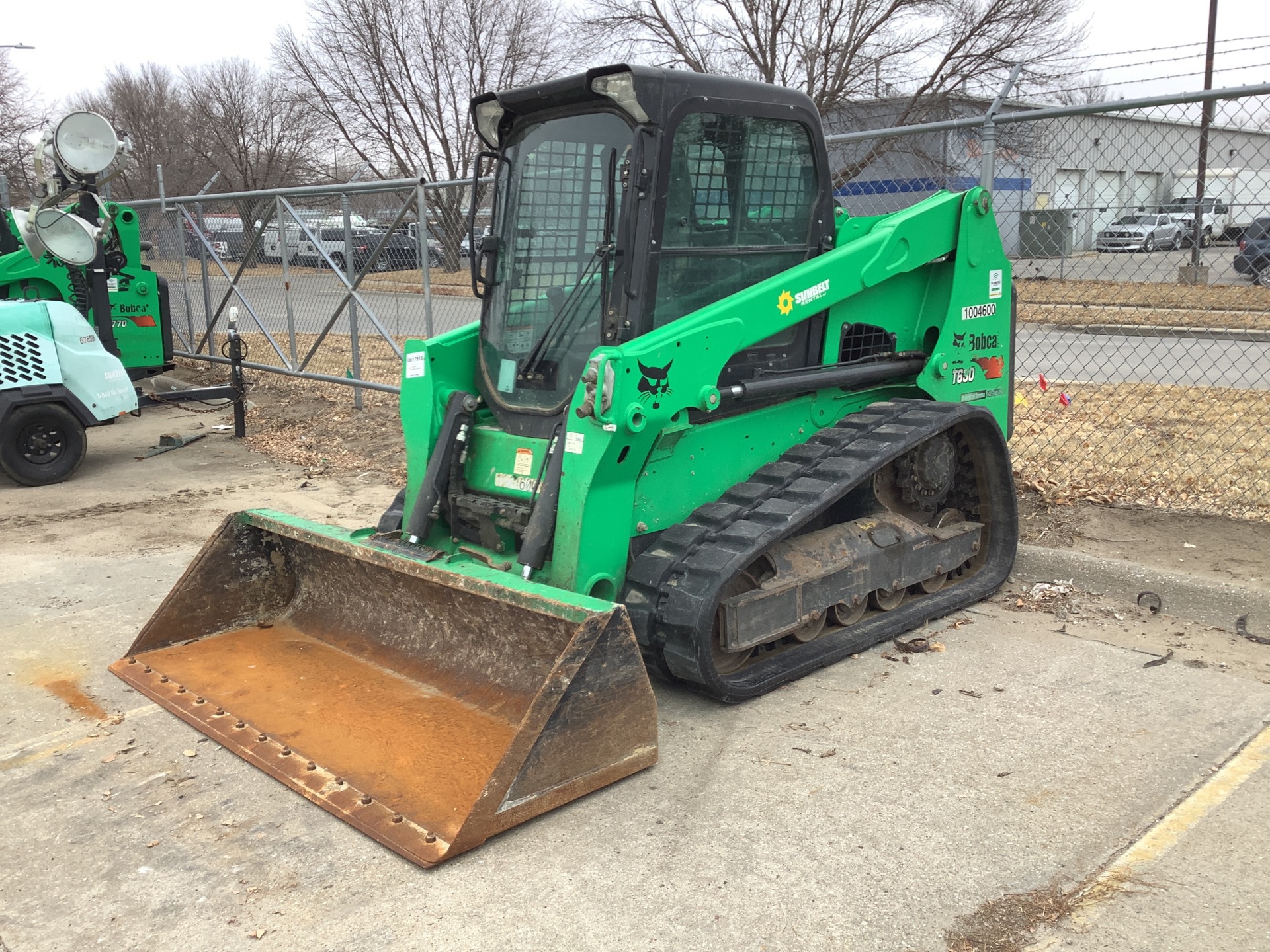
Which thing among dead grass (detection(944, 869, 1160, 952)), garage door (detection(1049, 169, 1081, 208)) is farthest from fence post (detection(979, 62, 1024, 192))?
dead grass (detection(944, 869, 1160, 952))

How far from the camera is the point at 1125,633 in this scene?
4879 millimetres

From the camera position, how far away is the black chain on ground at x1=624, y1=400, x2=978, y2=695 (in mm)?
3898

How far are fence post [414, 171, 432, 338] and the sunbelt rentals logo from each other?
15.4 feet

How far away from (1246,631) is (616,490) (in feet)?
10.0

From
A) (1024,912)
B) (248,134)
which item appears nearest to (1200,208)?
(1024,912)

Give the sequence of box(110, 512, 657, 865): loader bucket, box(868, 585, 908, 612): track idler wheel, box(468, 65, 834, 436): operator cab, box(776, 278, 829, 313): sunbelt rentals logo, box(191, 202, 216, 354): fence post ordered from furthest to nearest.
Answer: box(191, 202, 216, 354): fence post, box(868, 585, 908, 612): track idler wheel, box(776, 278, 829, 313): sunbelt rentals logo, box(468, 65, 834, 436): operator cab, box(110, 512, 657, 865): loader bucket

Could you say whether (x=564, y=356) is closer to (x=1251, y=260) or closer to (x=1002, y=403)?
(x=1002, y=403)

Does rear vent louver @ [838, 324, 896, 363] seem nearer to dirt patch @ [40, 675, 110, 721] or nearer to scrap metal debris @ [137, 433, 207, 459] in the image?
dirt patch @ [40, 675, 110, 721]

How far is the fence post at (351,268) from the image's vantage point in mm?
9570

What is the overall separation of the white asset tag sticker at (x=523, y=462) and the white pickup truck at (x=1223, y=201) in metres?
3.86

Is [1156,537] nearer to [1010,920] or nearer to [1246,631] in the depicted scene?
[1246,631]

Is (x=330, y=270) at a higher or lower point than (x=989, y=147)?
lower

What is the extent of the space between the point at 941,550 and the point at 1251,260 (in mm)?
2511

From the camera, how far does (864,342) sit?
5.16 metres
